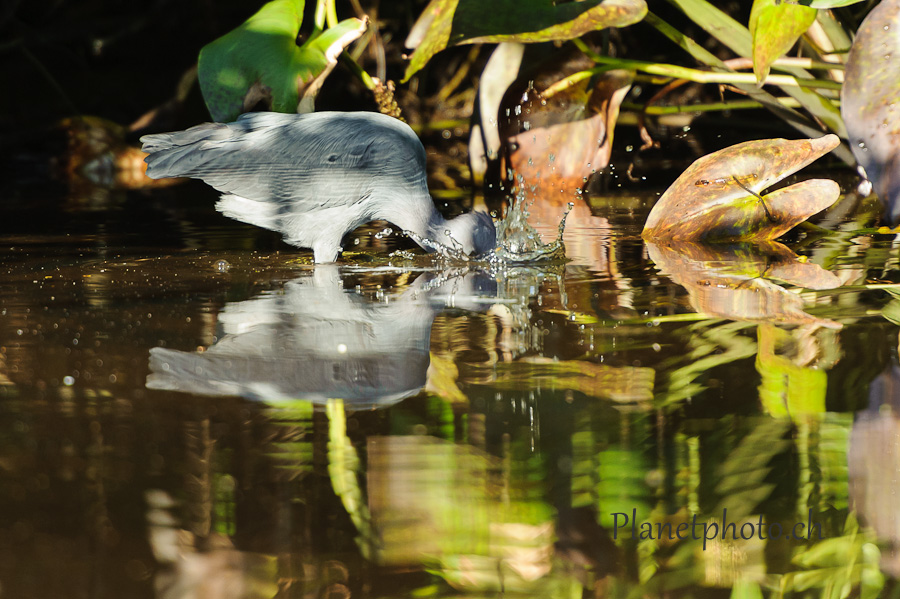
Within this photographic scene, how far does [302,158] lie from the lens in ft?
8.12

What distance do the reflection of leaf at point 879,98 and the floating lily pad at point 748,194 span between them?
0.22 m

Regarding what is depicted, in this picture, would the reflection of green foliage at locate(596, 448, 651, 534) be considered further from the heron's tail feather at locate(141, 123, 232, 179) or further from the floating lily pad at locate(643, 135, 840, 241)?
the heron's tail feather at locate(141, 123, 232, 179)

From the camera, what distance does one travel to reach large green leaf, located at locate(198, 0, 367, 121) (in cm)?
293

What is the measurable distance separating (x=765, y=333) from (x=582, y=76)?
6.32 ft

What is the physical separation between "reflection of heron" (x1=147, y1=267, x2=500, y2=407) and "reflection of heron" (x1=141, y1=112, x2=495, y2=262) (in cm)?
42

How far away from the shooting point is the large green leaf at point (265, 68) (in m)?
2.93

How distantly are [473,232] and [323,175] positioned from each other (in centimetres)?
40

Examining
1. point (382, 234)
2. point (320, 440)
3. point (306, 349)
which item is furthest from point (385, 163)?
point (320, 440)

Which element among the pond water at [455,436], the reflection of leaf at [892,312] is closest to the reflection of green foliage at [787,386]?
the pond water at [455,436]

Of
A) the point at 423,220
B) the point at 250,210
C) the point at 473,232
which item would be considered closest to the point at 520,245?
the point at 473,232

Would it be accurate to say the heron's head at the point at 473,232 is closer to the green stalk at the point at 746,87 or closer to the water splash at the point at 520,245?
the water splash at the point at 520,245

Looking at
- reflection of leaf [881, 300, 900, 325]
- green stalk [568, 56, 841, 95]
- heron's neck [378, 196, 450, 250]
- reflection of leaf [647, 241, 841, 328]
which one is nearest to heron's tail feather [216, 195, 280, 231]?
heron's neck [378, 196, 450, 250]

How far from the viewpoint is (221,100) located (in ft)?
9.77

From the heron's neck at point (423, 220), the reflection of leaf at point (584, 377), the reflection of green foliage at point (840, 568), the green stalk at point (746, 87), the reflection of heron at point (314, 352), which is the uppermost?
the green stalk at point (746, 87)
